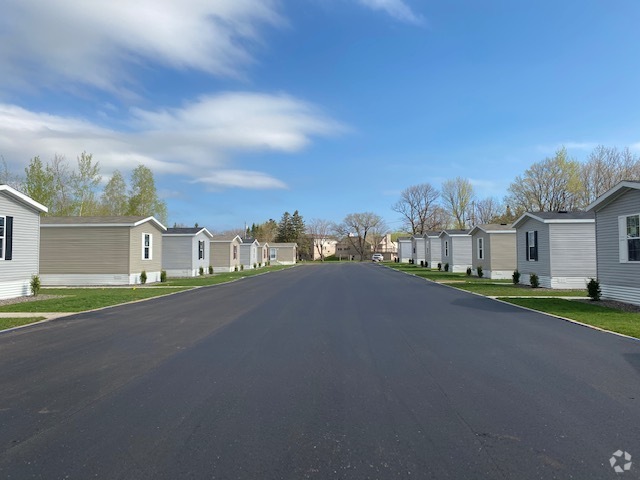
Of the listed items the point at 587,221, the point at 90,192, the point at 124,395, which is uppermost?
the point at 90,192

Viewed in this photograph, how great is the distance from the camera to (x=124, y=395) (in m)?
5.13

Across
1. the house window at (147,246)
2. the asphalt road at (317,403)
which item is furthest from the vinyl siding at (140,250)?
the asphalt road at (317,403)

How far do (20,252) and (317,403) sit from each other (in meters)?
16.1

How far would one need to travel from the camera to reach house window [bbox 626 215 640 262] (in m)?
13.3

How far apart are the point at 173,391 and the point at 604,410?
482 centimetres

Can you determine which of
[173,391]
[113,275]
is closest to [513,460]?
[173,391]

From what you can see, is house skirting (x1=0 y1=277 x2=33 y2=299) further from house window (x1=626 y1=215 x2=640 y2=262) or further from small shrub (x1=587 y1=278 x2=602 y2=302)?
house window (x1=626 y1=215 x2=640 y2=262)

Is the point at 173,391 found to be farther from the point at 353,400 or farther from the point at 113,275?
the point at 113,275

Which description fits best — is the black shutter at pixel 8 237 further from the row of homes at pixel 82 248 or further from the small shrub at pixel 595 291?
the small shrub at pixel 595 291

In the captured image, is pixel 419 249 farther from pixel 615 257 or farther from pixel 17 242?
pixel 17 242

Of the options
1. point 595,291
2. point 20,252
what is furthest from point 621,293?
point 20,252

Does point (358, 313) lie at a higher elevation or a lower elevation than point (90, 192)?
lower

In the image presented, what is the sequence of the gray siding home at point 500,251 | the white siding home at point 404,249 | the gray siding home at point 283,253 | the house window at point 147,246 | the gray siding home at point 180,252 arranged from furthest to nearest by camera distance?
the white siding home at point 404,249 → the gray siding home at point 283,253 → the gray siding home at point 180,252 → the gray siding home at point 500,251 → the house window at point 147,246

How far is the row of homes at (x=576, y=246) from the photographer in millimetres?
13648
